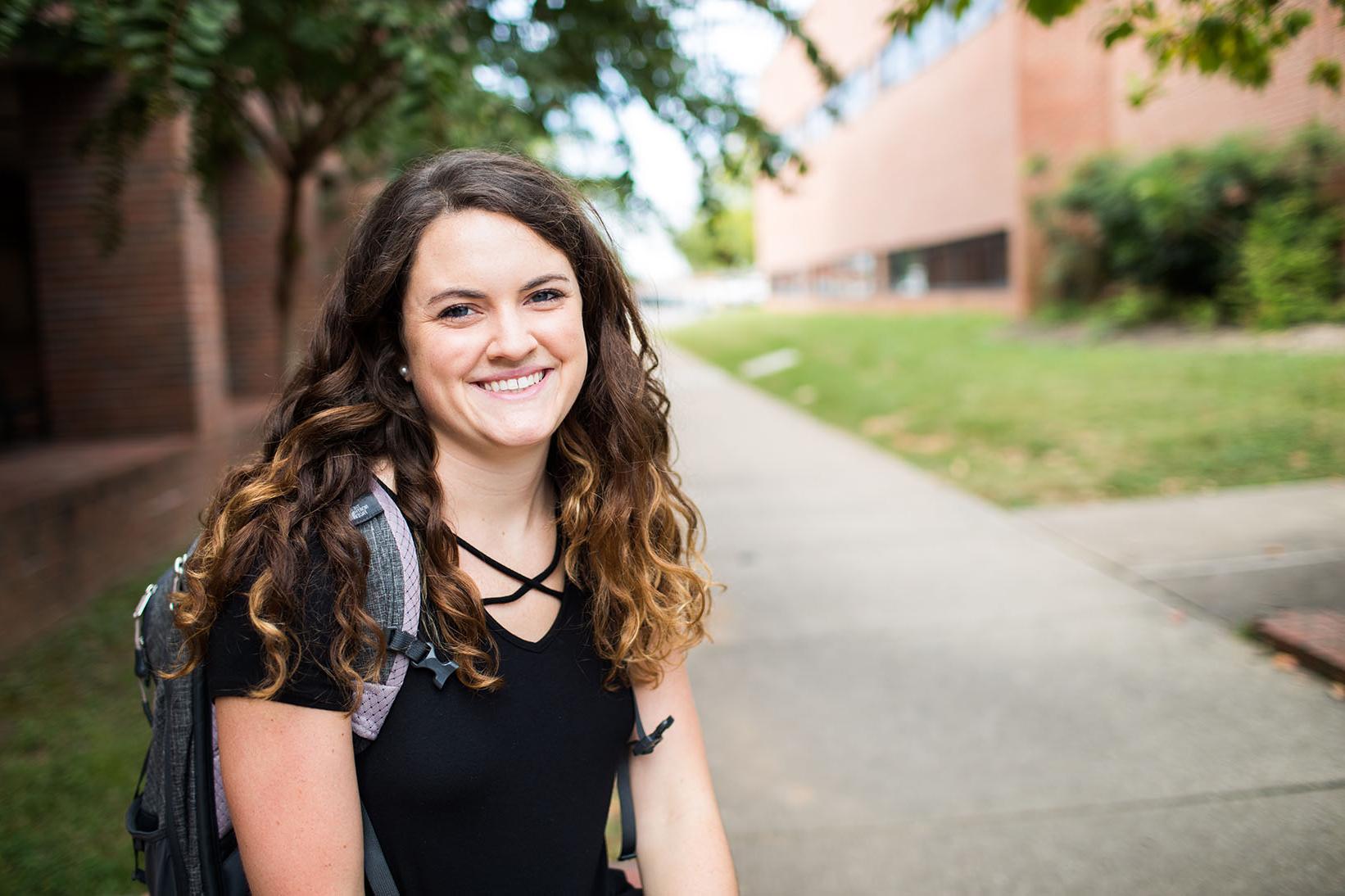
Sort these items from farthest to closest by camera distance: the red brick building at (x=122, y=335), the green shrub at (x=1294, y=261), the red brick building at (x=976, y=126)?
1. the red brick building at (x=976, y=126)
2. the green shrub at (x=1294, y=261)
3. the red brick building at (x=122, y=335)

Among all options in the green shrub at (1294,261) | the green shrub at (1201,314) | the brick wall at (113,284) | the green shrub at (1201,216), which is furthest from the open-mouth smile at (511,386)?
the green shrub at (1201,314)

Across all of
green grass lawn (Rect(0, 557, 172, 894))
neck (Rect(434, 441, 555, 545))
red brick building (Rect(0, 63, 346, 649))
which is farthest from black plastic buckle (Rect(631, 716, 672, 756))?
red brick building (Rect(0, 63, 346, 649))

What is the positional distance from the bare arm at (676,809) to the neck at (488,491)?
388mm

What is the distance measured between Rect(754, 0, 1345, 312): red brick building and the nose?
423 inches

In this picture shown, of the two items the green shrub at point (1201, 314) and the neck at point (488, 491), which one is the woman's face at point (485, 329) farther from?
the green shrub at point (1201, 314)

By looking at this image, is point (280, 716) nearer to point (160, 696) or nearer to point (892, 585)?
point (160, 696)

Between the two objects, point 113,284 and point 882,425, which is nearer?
point 113,284

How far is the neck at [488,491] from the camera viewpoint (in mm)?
1812

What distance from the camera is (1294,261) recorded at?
11.8m

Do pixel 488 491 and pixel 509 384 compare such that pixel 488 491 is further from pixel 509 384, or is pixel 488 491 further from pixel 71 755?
pixel 71 755

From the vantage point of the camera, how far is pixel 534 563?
6.20 ft

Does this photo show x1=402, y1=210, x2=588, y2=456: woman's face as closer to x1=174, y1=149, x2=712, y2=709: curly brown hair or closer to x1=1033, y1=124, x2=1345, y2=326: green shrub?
x1=174, y1=149, x2=712, y2=709: curly brown hair

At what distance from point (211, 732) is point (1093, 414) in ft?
30.6

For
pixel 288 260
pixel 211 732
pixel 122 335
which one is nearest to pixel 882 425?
pixel 288 260
